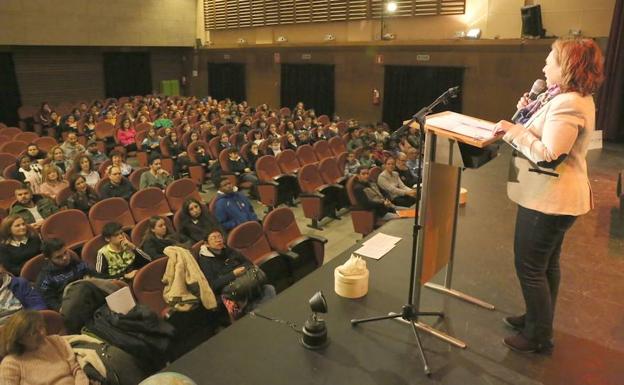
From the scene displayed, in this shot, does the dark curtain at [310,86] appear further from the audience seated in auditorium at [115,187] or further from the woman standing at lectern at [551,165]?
the woman standing at lectern at [551,165]

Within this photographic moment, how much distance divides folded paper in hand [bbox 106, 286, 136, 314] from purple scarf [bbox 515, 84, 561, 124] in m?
2.34

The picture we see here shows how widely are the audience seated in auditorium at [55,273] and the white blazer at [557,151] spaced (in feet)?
9.67

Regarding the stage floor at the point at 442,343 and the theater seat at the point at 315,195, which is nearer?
the stage floor at the point at 442,343

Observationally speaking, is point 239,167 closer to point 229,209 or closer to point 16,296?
point 229,209

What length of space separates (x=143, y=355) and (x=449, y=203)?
1.95 metres

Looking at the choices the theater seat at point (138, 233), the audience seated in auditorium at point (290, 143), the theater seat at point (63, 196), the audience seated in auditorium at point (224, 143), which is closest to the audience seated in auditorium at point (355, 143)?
the audience seated in auditorium at point (290, 143)

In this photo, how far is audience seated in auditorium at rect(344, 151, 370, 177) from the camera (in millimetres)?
6699

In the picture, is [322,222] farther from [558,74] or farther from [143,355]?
[558,74]

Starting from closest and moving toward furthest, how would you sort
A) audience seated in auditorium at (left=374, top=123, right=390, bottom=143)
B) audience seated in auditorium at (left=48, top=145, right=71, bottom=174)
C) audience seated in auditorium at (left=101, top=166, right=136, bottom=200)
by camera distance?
audience seated in auditorium at (left=101, top=166, right=136, bottom=200)
audience seated in auditorium at (left=48, top=145, right=71, bottom=174)
audience seated in auditorium at (left=374, top=123, right=390, bottom=143)

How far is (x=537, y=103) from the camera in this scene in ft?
6.47

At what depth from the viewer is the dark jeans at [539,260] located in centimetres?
188

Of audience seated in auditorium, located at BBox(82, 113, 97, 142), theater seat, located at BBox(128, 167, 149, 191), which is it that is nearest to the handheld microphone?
theater seat, located at BBox(128, 167, 149, 191)

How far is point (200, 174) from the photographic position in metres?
7.07

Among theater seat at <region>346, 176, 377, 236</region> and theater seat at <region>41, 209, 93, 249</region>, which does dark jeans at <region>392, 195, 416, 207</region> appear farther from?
theater seat at <region>41, 209, 93, 249</region>
